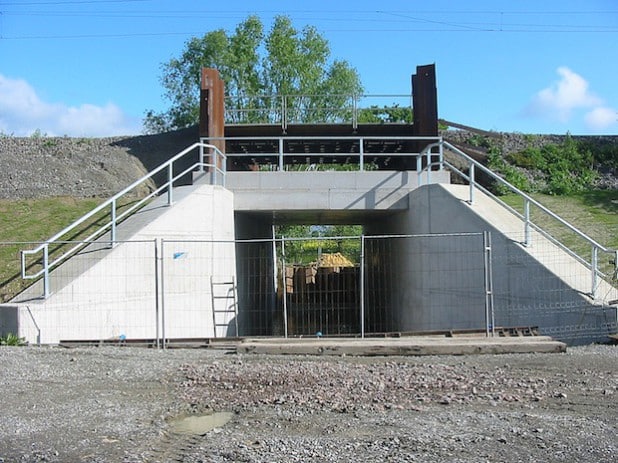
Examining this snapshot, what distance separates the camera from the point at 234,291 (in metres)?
16.1

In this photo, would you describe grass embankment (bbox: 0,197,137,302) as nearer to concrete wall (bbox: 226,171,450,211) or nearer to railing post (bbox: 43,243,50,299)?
railing post (bbox: 43,243,50,299)

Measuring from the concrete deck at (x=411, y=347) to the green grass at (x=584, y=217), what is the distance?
4888 millimetres

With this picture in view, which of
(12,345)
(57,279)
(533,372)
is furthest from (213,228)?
(533,372)

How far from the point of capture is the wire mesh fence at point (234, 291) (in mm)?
12141

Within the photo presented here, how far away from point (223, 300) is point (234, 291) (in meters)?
0.34

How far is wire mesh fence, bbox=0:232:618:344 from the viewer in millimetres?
12141

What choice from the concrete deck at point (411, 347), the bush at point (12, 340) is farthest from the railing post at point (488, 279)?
the bush at point (12, 340)

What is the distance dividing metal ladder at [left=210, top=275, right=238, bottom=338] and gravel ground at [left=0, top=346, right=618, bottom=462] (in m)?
5.00

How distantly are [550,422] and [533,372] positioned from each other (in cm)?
275

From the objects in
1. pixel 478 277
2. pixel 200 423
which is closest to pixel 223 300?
pixel 478 277

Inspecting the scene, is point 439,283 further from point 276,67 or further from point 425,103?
point 276,67

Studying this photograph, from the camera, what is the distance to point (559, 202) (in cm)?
2197

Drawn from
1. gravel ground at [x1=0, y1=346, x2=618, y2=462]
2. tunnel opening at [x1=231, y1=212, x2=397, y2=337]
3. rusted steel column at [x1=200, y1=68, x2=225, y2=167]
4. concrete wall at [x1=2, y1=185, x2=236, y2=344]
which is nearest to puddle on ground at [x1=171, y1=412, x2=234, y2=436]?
gravel ground at [x1=0, y1=346, x2=618, y2=462]

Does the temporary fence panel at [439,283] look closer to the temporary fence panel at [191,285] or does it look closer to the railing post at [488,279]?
the railing post at [488,279]
